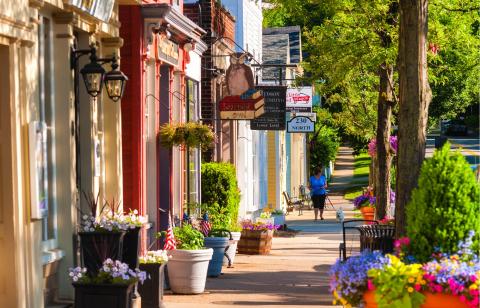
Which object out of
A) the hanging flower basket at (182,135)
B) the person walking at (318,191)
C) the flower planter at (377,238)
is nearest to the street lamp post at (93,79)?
the flower planter at (377,238)

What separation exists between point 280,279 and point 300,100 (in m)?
20.9

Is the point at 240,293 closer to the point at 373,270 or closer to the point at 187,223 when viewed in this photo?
the point at 187,223

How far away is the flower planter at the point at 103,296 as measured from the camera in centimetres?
1086

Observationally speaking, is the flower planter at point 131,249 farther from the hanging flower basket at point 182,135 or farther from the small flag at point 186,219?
the small flag at point 186,219

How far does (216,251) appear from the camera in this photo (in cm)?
1833

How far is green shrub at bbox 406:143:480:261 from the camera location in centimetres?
870

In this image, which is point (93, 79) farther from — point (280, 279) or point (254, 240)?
point (254, 240)

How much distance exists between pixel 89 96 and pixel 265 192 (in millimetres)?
23707

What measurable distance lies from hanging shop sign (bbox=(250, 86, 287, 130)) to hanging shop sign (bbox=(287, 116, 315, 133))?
9.15m

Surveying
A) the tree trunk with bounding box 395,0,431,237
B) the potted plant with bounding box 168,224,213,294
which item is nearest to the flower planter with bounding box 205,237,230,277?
the potted plant with bounding box 168,224,213,294

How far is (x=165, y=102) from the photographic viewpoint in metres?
18.4

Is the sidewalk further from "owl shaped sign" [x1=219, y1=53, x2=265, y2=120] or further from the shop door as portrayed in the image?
the shop door

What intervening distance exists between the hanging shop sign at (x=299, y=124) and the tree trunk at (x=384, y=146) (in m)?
13.2

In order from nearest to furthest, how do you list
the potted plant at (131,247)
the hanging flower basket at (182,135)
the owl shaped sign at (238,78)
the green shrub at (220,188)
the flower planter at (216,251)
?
the potted plant at (131,247) < the hanging flower basket at (182,135) < the flower planter at (216,251) < the green shrub at (220,188) < the owl shaped sign at (238,78)
